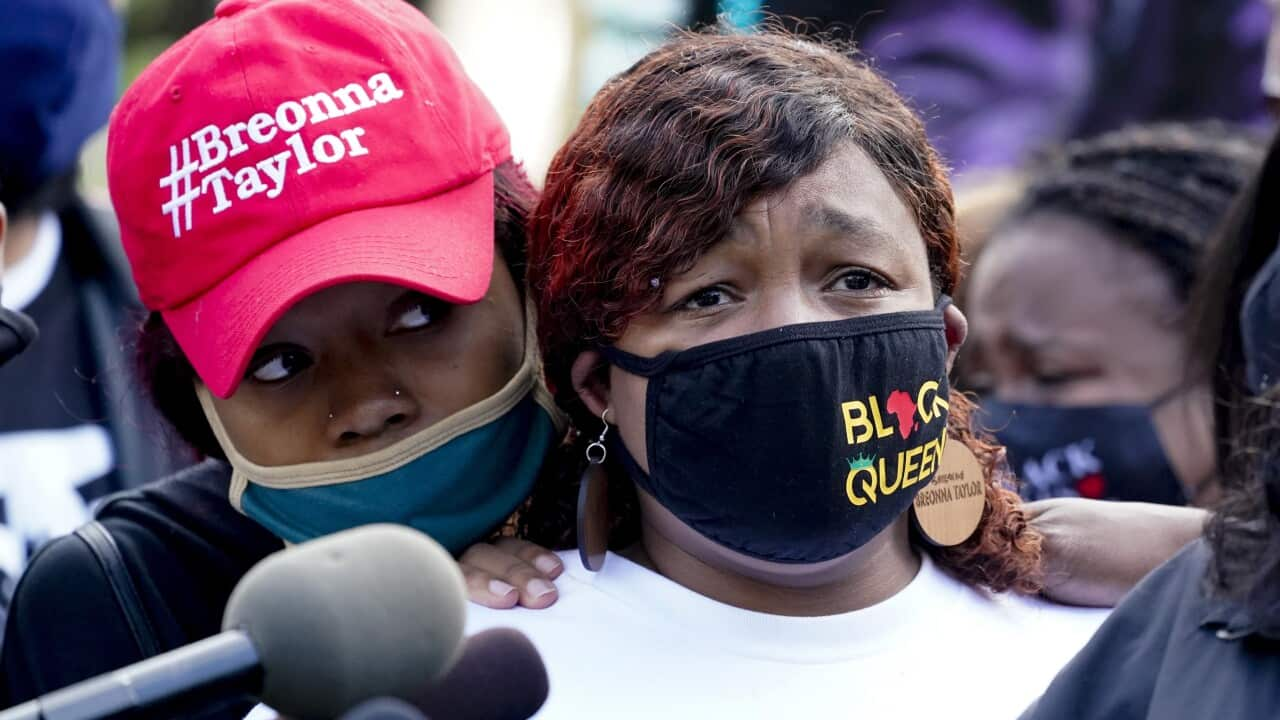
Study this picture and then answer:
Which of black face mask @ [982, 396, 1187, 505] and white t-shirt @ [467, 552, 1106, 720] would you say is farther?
black face mask @ [982, 396, 1187, 505]

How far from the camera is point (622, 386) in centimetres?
238

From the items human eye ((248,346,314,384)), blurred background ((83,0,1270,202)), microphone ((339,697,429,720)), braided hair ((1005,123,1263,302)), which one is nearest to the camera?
microphone ((339,697,429,720))

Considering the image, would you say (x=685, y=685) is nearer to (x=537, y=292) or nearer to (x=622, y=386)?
(x=622, y=386)

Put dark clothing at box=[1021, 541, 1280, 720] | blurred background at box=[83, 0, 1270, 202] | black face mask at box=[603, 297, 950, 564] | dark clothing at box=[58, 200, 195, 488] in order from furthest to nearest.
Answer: blurred background at box=[83, 0, 1270, 202], dark clothing at box=[58, 200, 195, 488], black face mask at box=[603, 297, 950, 564], dark clothing at box=[1021, 541, 1280, 720]

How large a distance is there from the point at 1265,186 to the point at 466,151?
5.97 feet

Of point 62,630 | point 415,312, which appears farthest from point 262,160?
point 62,630

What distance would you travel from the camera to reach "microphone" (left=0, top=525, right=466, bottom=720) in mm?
1273

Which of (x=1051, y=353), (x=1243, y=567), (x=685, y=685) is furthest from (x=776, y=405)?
(x=1051, y=353)

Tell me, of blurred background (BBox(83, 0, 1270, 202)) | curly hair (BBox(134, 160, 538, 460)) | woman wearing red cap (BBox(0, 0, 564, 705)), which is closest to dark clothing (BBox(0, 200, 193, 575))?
curly hair (BBox(134, 160, 538, 460))

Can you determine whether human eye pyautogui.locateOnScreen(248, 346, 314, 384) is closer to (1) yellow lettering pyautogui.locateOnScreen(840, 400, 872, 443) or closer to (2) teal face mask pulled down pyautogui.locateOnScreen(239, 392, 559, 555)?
(2) teal face mask pulled down pyautogui.locateOnScreen(239, 392, 559, 555)

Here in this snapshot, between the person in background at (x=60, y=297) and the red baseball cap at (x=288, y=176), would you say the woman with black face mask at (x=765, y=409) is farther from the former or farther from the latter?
the person in background at (x=60, y=297)

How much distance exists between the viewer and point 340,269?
7.88 ft

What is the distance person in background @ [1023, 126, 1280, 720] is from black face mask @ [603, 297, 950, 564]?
43 centimetres

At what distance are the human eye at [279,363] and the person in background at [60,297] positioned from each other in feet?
2.36
